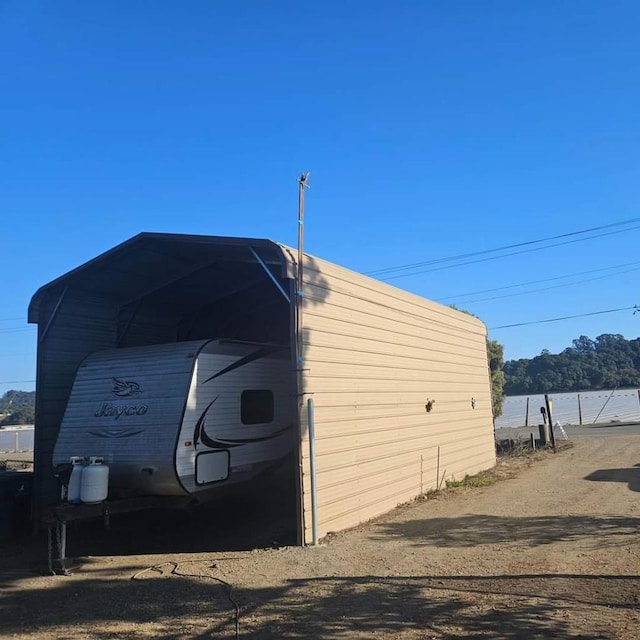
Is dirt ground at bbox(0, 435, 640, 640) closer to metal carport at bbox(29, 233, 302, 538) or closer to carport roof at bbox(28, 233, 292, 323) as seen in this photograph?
metal carport at bbox(29, 233, 302, 538)

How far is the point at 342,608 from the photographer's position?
5684mm

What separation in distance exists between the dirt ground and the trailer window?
2293 mm

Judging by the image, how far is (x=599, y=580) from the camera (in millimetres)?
6066

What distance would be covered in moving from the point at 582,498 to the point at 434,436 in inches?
128

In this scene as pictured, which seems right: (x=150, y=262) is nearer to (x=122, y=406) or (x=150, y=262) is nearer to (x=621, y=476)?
(x=122, y=406)

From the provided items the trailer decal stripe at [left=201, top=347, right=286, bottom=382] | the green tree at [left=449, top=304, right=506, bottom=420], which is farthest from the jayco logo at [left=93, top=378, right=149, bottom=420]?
the green tree at [left=449, top=304, right=506, bottom=420]

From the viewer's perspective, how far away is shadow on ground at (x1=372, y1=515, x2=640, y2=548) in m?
7.98

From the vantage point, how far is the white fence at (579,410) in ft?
116

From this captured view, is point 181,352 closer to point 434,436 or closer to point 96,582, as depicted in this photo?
point 96,582

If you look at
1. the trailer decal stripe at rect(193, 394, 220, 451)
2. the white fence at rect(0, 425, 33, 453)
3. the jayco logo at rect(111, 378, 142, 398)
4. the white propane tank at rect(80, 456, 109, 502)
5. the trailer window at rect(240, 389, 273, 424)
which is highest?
the jayco logo at rect(111, 378, 142, 398)

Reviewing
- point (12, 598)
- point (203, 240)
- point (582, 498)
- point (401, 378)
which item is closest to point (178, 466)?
point (12, 598)

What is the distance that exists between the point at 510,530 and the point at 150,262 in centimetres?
732

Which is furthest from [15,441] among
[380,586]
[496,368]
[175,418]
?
[380,586]

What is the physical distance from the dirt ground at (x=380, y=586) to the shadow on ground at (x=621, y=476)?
274 cm
